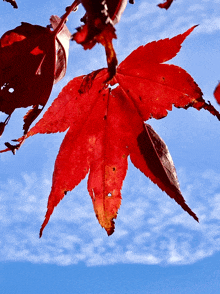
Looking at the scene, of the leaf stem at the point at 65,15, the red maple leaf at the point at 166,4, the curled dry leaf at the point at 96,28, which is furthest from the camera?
the leaf stem at the point at 65,15

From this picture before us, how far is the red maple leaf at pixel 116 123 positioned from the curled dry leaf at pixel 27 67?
166 millimetres

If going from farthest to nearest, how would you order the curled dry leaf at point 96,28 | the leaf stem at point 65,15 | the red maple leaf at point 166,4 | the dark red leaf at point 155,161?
1. the dark red leaf at point 155,161
2. the leaf stem at point 65,15
3. the red maple leaf at point 166,4
4. the curled dry leaf at point 96,28

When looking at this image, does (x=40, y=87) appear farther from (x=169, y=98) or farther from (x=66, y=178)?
(x=169, y=98)

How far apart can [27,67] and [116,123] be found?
1.26 ft

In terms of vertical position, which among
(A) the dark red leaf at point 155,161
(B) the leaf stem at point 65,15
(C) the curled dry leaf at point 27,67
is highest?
(B) the leaf stem at point 65,15

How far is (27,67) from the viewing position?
3.25ft

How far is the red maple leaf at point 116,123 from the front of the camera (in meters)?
1.13

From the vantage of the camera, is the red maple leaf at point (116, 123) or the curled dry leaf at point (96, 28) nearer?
the curled dry leaf at point (96, 28)

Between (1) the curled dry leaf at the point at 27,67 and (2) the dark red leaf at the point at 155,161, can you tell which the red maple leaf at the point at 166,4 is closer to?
(1) the curled dry leaf at the point at 27,67

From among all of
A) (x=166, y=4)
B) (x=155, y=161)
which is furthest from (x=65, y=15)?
(x=155, y=161)

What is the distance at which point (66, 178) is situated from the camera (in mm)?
A: 1163

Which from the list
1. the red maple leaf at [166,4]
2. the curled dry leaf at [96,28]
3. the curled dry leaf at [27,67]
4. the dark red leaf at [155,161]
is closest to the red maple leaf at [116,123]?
the dark red leaf at [155,161]

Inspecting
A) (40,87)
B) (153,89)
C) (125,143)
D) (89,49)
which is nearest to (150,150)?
(125,143)

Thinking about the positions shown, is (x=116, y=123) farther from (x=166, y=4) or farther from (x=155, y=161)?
(x=166, y=4)
